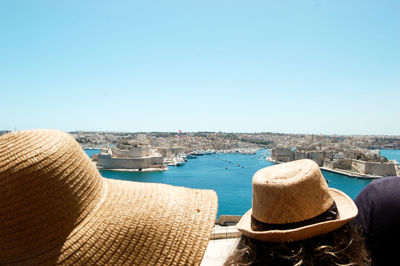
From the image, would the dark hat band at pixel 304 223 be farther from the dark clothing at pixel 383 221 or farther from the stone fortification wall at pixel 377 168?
the stone fortification wall at pixel 377 168

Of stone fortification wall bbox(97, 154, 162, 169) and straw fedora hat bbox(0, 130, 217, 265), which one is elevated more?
straw fedora hat bbox(0, 130, 217, 265)

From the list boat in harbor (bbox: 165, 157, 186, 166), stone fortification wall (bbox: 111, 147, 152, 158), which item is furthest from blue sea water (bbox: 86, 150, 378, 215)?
boat in harbor (bbox: 165, 157, 186, 166)

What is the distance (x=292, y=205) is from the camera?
2.23 ft

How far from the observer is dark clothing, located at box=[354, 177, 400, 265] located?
752 mm

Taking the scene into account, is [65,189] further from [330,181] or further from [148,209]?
[330,181]

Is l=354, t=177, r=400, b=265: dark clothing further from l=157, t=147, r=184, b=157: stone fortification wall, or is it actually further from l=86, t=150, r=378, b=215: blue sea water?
l=157, t=147, r=184, b=157: stone fortification wall

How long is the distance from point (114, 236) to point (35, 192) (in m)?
0.21

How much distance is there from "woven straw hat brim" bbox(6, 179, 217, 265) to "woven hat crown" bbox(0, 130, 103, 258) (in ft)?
0.10

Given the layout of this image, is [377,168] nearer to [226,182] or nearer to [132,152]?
[226,182]

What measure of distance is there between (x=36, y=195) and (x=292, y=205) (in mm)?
621

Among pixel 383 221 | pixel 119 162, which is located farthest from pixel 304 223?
pixel 119 162

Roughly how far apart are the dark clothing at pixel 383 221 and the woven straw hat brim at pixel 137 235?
509 millimetres

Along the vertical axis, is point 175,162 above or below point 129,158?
below

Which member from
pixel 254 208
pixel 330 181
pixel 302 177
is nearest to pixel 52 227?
pixel 254 208
